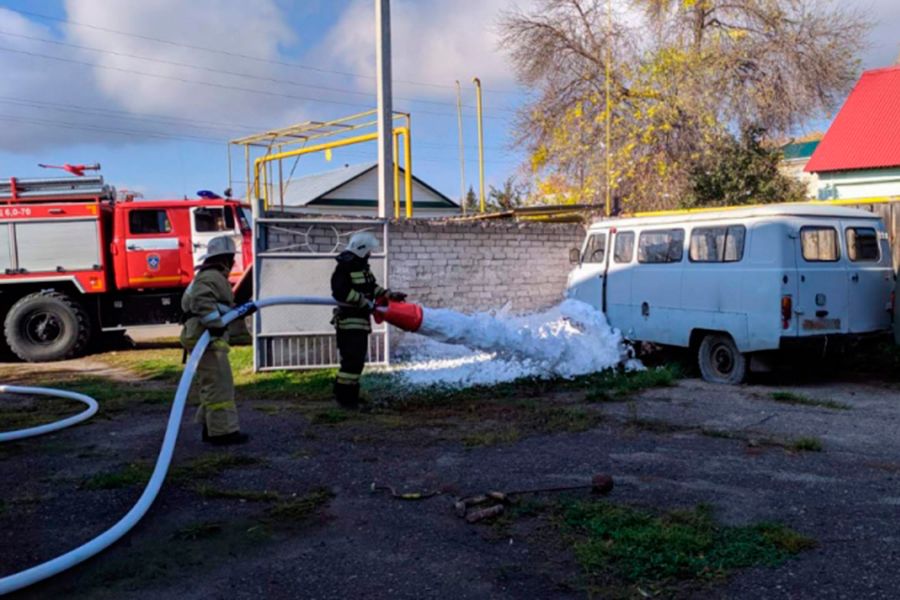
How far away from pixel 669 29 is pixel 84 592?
2048 cm

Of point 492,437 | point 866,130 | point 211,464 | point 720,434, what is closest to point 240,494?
point 211,464

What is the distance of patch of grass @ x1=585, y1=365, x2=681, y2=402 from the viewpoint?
326 inches

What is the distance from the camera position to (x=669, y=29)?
20.5 metres

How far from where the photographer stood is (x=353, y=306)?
7566 millimetres

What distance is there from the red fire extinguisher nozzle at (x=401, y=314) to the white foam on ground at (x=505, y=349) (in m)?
0.16

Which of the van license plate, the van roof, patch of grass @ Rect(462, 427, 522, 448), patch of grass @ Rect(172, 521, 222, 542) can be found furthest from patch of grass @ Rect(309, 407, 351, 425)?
the van license plate

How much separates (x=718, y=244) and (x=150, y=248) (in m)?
9.12

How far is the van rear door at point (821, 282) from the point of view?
8.02m

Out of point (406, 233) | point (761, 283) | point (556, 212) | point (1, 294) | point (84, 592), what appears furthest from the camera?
point (556, 212)

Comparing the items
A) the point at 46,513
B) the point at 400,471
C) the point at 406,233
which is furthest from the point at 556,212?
the point at 46,513

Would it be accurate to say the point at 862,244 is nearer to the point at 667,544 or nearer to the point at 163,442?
the point at 667,544

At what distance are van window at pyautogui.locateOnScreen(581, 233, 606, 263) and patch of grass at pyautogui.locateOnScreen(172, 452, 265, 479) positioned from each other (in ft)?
20.6

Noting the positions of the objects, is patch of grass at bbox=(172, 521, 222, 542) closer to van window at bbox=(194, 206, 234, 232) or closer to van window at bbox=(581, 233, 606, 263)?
van window at bbox=(581, 233, 606, 263)

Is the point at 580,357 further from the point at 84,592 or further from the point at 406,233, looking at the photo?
the point at 84,592
